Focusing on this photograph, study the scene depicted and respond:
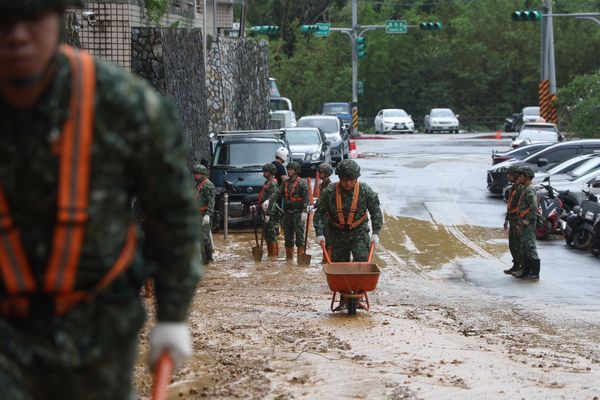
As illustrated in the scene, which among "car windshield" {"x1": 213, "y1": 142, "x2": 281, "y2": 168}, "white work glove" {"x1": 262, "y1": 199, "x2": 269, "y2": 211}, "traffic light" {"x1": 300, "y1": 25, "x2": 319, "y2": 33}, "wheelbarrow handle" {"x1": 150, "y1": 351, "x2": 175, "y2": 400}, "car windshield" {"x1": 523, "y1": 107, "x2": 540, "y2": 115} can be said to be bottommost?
"car windshield" {"x1": 523, "y1": 107, "x2": 540, "y2": 115}

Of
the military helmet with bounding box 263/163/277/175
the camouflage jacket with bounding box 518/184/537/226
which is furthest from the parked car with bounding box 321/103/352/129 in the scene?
the camouflage jacket with bounding box 518/184/537/226

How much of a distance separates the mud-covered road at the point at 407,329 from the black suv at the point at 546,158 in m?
6.82

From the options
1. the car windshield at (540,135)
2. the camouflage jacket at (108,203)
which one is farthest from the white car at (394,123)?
the camouflage jacket at (108,203)

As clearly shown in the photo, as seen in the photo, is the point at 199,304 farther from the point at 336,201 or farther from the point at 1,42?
the point at 1,42

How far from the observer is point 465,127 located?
74125mm

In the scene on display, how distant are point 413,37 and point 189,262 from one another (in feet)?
241

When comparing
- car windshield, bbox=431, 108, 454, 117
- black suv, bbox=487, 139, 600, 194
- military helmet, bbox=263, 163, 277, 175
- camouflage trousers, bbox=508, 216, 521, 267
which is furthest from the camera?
car windshield, bbox=431, 108, 454, 117

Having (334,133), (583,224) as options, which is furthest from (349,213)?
(334,133)

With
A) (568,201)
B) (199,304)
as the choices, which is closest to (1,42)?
(199,304)

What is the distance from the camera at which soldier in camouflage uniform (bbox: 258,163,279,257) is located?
19.9m

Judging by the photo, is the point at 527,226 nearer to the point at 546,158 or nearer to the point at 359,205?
the point at 359,205

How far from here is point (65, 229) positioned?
365cm

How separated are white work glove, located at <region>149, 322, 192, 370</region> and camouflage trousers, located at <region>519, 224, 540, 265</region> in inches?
555

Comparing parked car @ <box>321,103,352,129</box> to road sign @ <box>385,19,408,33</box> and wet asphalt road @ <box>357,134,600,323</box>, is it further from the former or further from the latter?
wet asphalt road @ <box>357,134,600,323</box>
